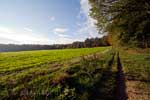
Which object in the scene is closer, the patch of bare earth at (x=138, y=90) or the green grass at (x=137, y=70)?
the patch of bare earth at (x=138, y=90)

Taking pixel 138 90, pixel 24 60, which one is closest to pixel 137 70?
pixel 138 90

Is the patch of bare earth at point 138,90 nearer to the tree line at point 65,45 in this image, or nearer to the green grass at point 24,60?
the green grass at point 24,60

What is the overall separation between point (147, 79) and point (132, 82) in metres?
1.68

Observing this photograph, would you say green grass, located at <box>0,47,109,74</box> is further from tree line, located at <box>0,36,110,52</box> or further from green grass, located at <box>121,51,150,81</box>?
tree line, located at <box>0,36,110,52</box>

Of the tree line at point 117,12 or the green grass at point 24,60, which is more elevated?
the tree line at point 117,12

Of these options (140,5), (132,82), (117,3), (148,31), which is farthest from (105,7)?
(148,31)

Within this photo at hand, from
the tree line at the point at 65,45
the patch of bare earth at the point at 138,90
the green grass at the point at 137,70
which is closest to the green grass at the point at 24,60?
the green grass at the point at 137,70

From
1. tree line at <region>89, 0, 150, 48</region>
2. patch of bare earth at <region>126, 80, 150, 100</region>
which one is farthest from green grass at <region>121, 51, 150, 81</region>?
tree line at <region>89, 0, 150, 48</region>

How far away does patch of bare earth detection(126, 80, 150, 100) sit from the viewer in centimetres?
1241

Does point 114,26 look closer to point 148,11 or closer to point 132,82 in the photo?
point 148,11

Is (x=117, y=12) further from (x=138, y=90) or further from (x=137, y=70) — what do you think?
(x=137, y=70)

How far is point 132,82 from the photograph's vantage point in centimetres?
1653

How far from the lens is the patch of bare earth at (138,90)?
40.7 feet

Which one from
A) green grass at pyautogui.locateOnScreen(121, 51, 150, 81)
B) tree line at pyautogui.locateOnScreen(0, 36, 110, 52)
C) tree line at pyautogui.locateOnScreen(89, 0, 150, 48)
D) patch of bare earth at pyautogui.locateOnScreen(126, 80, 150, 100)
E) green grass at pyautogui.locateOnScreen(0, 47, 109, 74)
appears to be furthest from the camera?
tree line at pyautogui.locateOnScreen(0, 36, 110, 52)
